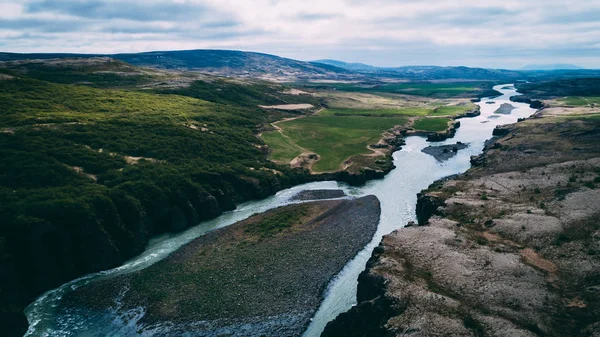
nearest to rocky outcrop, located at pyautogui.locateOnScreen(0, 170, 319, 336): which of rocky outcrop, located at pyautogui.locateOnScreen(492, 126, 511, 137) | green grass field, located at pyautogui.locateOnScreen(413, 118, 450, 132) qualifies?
green grass field, located at pyautogui.locateOnScreen(413, 118, 450, 132)

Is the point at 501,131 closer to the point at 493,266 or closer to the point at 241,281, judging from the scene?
the point at 493,266

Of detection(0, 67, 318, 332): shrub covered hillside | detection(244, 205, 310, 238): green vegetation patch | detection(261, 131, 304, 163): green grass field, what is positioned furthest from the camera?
detection(261, 131, 304, 163): green grass field

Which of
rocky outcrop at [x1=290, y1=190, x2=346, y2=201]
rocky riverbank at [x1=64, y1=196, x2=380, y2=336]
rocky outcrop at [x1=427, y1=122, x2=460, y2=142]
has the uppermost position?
rocky outcrop at [x1=427, y1=122, x2=460, y2=142]

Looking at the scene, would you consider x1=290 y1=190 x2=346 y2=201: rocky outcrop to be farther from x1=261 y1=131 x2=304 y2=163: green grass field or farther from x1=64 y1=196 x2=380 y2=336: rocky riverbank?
x1=261 y1=131 x2=304 y2=163: green grass field

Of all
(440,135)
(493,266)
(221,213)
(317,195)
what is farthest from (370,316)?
(440,135)

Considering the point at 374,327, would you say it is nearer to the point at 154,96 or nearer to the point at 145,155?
the point at 145,155

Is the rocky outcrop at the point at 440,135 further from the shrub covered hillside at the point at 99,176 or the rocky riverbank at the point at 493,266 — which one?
the rocky riverbank at the point at 493,266
